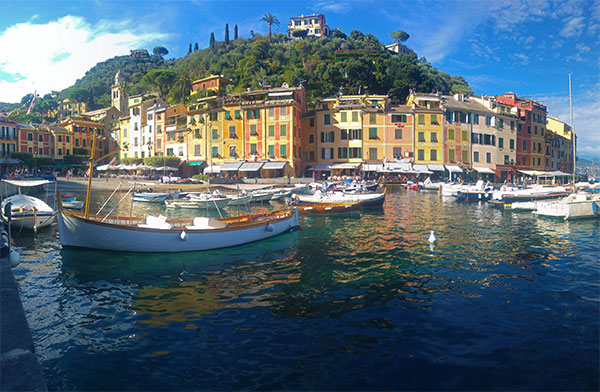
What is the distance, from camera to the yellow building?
54.7 m

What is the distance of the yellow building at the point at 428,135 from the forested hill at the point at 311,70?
45.2 ft

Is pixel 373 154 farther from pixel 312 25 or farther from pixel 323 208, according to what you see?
pixel 312 25

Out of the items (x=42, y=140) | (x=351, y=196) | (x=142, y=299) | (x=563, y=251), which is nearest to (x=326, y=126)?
(x=351, y=196)

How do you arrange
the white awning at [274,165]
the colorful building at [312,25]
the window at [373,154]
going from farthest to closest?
the colorful building at [312,25] < the window at [373,154] < the white awning at [274,165]

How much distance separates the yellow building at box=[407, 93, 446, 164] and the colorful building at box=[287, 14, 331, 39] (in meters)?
92.3

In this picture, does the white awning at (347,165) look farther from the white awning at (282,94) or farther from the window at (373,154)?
the white awning at (282,94)

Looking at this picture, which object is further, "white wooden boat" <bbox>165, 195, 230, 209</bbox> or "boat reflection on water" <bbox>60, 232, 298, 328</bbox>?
"white wooden boat" <bbox>165, 195, 230, 209</bbox>

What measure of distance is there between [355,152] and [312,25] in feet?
329

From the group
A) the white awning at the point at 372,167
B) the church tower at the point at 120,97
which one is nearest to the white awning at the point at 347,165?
the white awning at the point at 372,167

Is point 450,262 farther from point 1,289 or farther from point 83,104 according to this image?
point 83,104

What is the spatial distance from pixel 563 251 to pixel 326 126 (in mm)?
45427

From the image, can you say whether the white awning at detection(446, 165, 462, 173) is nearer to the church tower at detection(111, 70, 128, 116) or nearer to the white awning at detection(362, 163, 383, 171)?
the white awning at detection(362, 163, 383, 171)

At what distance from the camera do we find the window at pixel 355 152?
56.0m

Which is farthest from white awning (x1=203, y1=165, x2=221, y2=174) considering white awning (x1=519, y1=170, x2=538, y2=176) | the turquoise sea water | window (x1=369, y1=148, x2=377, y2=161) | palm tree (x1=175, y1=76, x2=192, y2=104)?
white awning (x1=519, y1=170, x2=538, y2=176)
